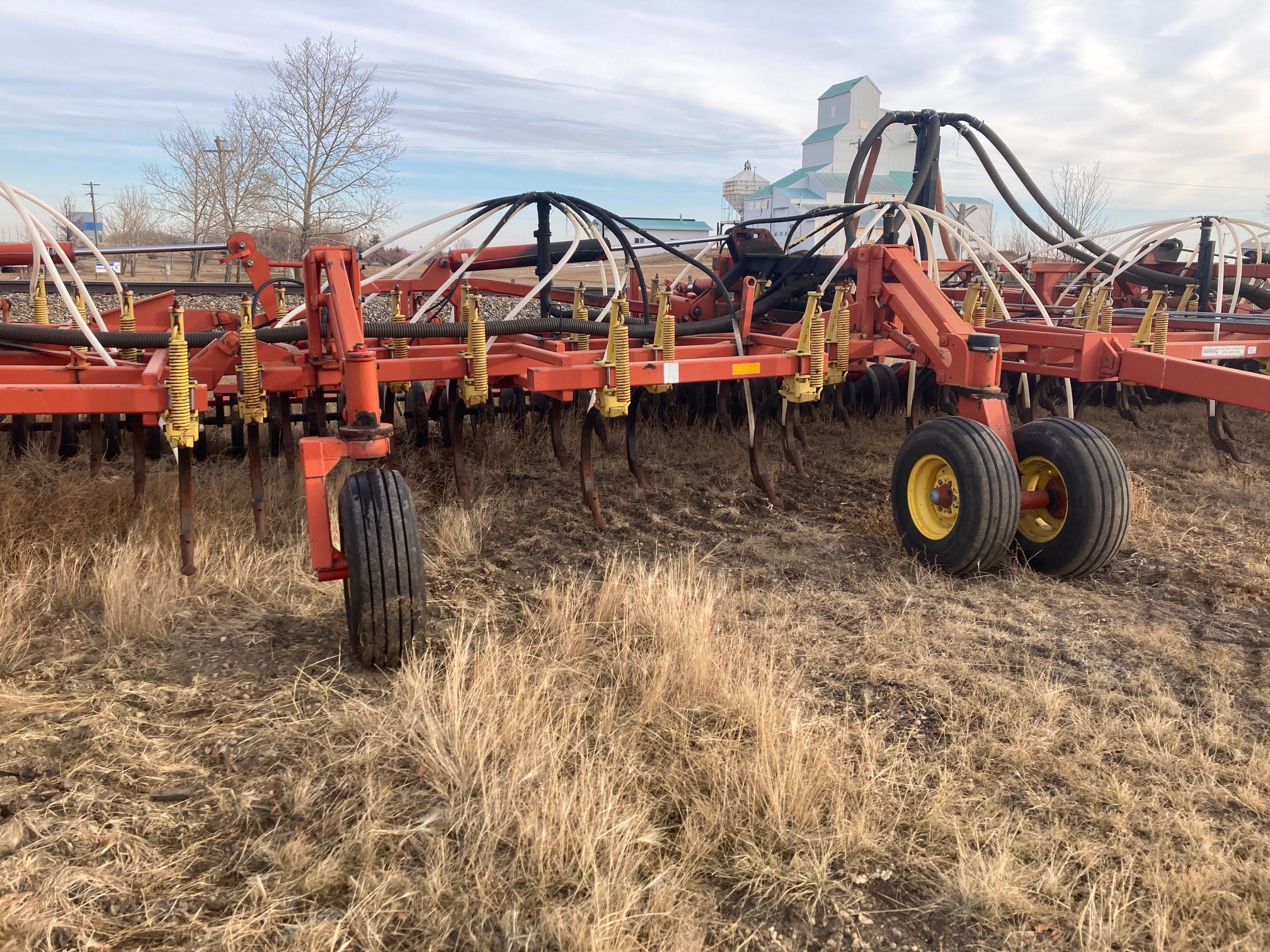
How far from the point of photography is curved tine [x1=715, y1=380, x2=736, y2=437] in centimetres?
689

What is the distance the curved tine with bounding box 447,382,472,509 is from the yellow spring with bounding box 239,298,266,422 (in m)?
1.25

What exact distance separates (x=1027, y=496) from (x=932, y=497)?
40 cm

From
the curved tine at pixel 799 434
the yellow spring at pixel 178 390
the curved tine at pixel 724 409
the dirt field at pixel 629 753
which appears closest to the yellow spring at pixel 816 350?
the dirt field at pixel 629 753

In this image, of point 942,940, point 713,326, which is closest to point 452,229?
point 713,326

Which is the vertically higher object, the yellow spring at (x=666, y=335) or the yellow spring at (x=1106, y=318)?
the yellow spring at (x=1106, y=318)

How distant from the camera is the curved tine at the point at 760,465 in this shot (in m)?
5.60

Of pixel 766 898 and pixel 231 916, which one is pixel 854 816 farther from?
pixel 231 916

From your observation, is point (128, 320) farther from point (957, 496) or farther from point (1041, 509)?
point (1041, 509)

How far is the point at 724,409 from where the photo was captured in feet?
22.6

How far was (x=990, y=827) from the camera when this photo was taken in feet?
7.47

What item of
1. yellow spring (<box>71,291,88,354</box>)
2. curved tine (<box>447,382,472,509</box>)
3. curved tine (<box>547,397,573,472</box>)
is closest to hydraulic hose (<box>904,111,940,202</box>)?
curved tine (<box>547,397,573,472</box>)

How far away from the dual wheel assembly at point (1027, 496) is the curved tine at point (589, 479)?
1701 millimetres

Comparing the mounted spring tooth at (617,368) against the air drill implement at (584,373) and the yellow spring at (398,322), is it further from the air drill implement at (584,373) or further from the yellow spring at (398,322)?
the yellow spring at (398,322)

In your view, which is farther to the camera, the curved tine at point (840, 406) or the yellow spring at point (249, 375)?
the curved tine at point (840, 406)
